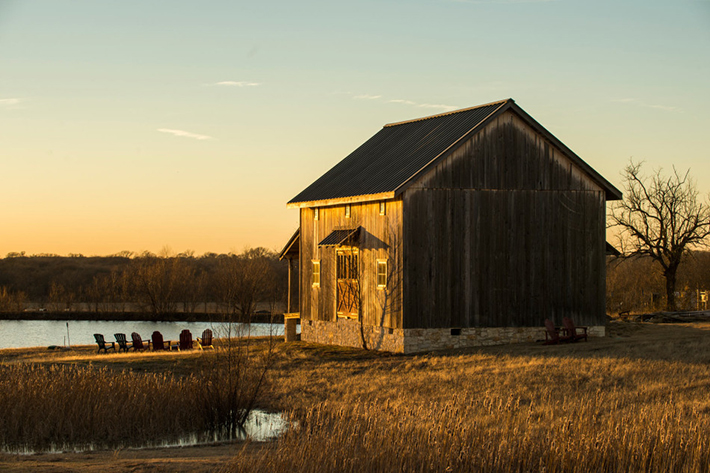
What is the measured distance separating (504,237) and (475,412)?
35.7ft

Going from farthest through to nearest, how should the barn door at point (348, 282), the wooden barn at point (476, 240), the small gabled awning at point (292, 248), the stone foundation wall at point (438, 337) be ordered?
the small gabled awning at point (292, 248) → the barn door at point (348, 282) → the wooden barn at point (476, 240) → the stone foundation wall at point (438, 337)

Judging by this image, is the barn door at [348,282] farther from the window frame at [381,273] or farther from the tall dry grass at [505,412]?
the tall dry grass at [505,412]

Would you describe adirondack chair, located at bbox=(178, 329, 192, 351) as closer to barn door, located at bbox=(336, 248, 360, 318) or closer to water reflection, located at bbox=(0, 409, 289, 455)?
barn door, located at bbox=(336, 248, 360, 318)

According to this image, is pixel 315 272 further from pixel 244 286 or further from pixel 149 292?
pixel 149 292

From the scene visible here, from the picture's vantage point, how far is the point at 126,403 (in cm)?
1444

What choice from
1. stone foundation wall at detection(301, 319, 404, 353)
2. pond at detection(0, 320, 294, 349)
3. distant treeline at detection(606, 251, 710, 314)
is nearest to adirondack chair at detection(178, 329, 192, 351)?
stone foundation wall at detection(301, 319, 404, 353)

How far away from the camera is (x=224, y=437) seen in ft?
46.2

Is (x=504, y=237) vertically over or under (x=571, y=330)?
over

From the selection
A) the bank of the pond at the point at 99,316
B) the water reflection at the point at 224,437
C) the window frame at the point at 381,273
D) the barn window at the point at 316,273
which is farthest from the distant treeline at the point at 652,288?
the bank of the pond at the point at 99,316

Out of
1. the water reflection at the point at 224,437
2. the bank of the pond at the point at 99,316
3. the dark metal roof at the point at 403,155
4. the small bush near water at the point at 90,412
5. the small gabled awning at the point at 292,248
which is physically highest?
the dark metal roof at the point at 403,155

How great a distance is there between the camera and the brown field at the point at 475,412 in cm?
1012

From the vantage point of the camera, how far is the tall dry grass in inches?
397

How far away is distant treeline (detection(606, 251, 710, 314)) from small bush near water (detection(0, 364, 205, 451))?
82.4 feet

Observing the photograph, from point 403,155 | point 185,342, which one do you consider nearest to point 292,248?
point 185,342
